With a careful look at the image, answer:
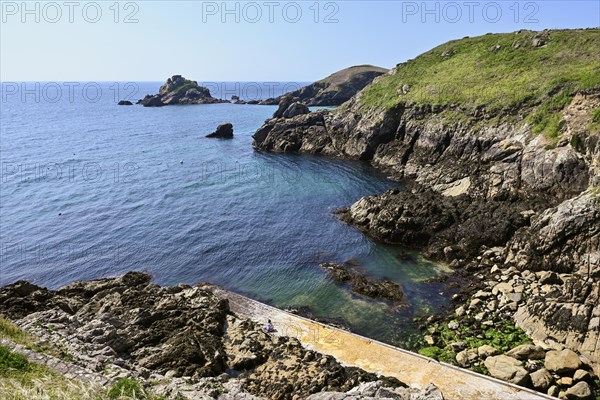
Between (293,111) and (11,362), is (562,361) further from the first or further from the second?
(293,111)

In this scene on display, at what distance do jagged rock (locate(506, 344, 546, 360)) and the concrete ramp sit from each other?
3613 mm

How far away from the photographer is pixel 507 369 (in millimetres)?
23438

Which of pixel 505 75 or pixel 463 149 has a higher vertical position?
pixel 505 75

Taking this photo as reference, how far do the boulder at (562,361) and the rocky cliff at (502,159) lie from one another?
158 cm

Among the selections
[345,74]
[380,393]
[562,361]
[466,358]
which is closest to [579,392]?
[562,361]

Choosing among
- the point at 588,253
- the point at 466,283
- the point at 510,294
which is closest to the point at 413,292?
the point at 466,283

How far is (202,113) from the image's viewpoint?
166m

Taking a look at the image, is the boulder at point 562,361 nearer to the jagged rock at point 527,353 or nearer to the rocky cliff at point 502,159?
the jagged rock at point 527,353

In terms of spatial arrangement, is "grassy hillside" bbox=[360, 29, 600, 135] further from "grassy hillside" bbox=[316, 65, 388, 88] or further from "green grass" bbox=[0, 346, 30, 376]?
"grassy hillside" bbox=[316, 65, 388, 88]

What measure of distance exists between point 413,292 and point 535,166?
24223 millimetres

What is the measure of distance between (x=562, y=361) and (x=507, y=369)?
322 centimetres

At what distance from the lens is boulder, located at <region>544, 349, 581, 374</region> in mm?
23094

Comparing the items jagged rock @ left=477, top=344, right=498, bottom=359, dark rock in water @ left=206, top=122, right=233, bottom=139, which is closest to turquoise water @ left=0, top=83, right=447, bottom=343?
jagged rock @ left=477, top=344, right=498, bottom=359

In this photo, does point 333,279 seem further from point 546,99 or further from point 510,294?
point 546,99
